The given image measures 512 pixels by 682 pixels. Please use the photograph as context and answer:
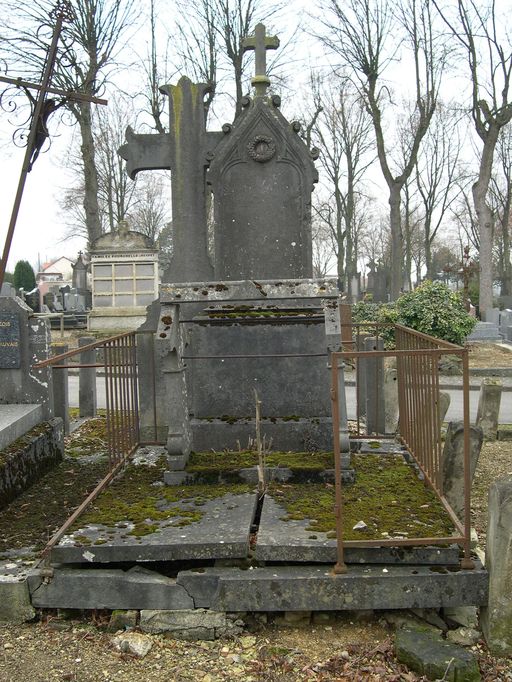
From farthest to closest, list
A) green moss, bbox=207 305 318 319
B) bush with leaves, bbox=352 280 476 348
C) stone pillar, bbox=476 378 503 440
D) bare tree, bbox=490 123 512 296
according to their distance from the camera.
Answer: bare tree, bbox=490 123 512 296 → bush with leaves, bbox=352 280 476 348 → stone pillar, bbox=476 378 503 440 → green moss, bbox=207 305 318 319

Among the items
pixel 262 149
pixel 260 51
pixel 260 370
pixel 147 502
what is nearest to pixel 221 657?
pixel 147 502

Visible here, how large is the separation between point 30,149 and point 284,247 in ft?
8.19

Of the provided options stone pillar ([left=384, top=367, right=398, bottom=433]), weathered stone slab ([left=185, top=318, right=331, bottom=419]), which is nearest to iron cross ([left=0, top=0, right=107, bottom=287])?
weathered stone slab ([left=185, top=318, right=331, bottom=419])

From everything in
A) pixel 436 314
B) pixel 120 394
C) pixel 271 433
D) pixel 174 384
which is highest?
pixel 436 314

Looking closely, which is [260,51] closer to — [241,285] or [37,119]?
[37,119]

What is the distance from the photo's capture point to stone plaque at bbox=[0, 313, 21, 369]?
21.6ft

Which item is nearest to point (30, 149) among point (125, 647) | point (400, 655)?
point (125, 647)

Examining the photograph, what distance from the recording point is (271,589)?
3.72 metres

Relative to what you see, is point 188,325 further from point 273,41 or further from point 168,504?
point 273,41

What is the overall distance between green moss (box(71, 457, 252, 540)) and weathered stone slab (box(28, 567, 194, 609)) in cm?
35

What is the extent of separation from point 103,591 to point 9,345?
3477 mm

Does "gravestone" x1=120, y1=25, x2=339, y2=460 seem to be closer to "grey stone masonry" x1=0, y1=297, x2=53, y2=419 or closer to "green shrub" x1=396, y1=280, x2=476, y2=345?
"grey stone masonry" x1=0, y1=297, x2=53, y2=419

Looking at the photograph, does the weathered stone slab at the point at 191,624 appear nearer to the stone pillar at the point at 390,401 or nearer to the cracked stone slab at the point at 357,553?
the cracked stone slab at the point at 357,553

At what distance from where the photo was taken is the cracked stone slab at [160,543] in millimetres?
3922
